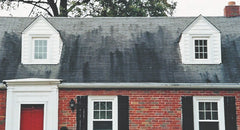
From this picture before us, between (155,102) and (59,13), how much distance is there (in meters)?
16.7

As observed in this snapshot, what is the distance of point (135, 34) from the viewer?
1543 cm

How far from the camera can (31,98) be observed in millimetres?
12656

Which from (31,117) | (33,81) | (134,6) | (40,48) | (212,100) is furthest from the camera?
(134,6)

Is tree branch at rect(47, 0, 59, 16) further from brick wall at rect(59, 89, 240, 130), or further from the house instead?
brick wall at rect(59, 89, 240, 130)

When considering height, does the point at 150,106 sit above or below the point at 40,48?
below

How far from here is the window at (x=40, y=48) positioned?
14.1 meters

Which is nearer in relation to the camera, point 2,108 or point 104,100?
point 2,108

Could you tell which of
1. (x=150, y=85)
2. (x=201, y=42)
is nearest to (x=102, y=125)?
(x=150, y=85)

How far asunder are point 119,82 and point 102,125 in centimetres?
179

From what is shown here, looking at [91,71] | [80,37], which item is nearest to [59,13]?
[80,37]

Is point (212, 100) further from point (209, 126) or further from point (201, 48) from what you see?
point (201, 48)

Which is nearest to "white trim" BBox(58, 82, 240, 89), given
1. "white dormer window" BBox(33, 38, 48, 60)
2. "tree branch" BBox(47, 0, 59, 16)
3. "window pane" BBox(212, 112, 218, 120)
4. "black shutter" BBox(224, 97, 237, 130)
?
"black shutter" BBox(224, 97, 237, 130)

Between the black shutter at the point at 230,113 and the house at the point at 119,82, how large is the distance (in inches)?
1.5

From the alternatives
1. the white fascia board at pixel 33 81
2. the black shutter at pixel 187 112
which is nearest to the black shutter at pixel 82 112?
the white fascia board at pixel 33 81
